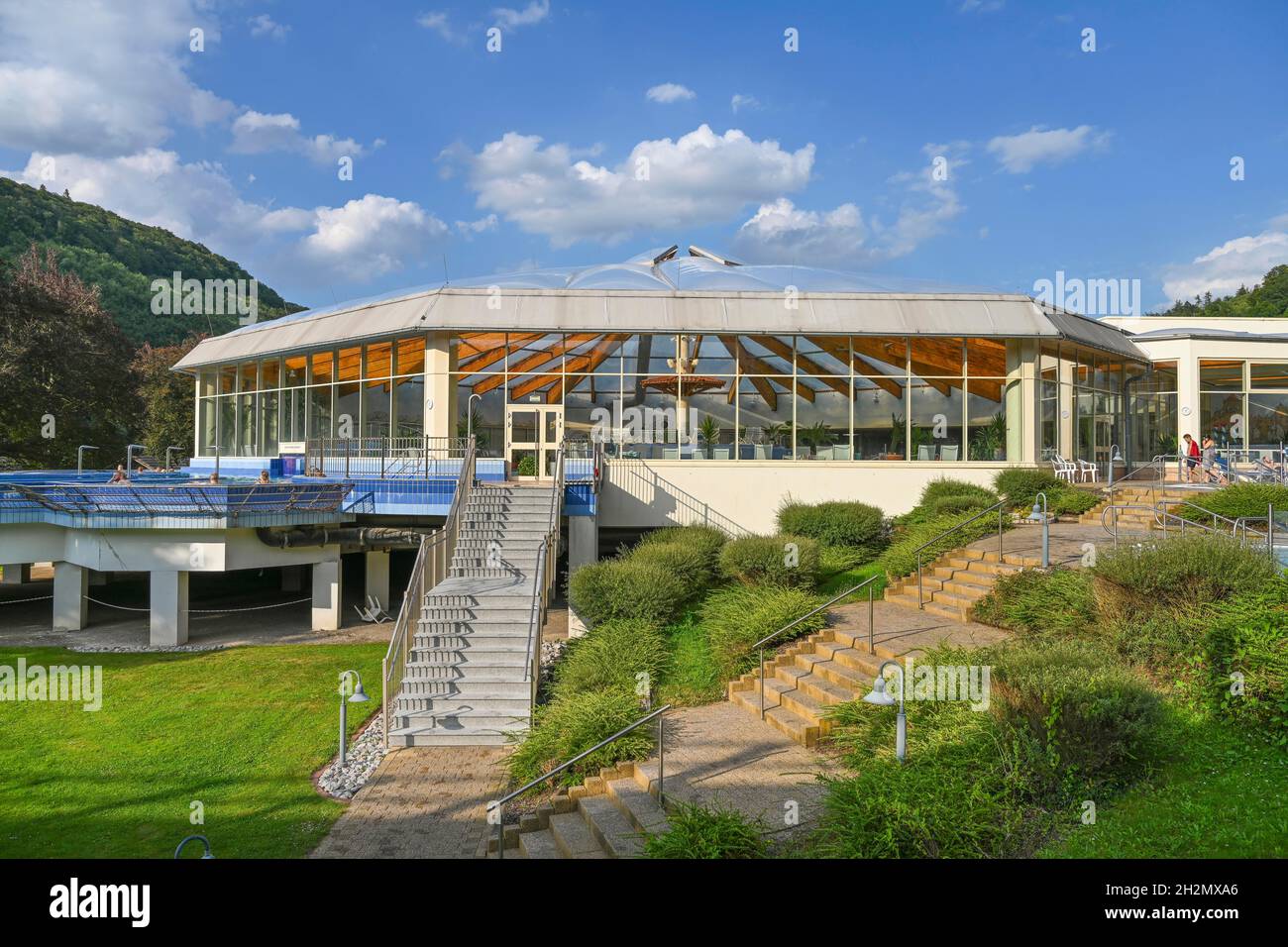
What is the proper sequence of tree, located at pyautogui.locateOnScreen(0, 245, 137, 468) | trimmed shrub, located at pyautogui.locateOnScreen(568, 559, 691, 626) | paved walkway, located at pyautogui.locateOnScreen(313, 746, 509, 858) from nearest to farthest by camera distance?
1. paved walkway, located at pyautogui.locateOnScreen(313, 746, 509, 858)
2. trimmed shrub, located at pyautogui.locateOnScreen(568, 559, 691, 626)
3. tree, located at pyautogui.locateOnScreen(0, 245, 137, 468)

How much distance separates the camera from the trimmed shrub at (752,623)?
38.6 feet

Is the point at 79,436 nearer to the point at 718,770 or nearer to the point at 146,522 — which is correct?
the point at 146,522

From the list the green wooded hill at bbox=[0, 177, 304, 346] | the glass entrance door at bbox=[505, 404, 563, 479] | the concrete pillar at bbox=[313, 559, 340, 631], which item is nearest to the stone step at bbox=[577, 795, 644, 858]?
the concrete pillar at bbox=[313, 559, 340, 631]

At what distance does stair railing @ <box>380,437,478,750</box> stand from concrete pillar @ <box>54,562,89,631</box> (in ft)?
32.7

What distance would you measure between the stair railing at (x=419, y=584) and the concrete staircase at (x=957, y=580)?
7.73 m

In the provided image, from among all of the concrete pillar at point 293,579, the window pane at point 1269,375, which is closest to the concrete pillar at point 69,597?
the concrete pillar at point 293,579

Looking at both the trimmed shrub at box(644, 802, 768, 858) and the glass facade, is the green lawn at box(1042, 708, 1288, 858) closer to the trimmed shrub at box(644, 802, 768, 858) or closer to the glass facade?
the trimmed shrub at box(644, 802, 768, 858)

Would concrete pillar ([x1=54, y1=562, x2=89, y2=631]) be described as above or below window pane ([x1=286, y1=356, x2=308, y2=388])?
below

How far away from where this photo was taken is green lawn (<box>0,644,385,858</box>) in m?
8.33

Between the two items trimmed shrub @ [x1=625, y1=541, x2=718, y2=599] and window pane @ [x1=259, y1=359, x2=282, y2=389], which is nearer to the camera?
trimmed shrub @ [x1=625, y1=541, x2=718, y2=599]

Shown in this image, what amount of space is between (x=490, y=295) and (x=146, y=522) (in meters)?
9.42

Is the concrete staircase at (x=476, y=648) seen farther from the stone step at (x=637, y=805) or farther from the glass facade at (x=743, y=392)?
the glass facade at (x=743, y=392)

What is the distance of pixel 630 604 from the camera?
1403 cm
